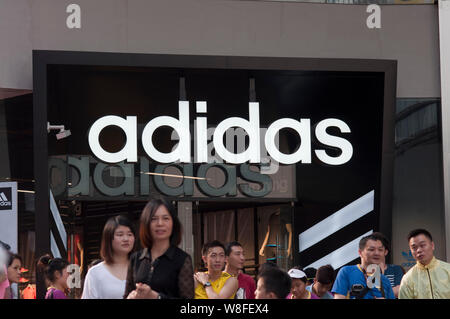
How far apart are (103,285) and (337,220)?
26.1ft

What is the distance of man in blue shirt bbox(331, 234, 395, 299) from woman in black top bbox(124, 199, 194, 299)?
2.40 metres

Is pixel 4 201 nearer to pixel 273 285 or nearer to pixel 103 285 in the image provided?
pixel 103 285

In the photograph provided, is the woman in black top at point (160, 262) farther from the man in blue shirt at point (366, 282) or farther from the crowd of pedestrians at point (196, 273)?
the man in blue shirt at point (366, 282)

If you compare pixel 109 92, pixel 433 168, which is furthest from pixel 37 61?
pixel 433 168

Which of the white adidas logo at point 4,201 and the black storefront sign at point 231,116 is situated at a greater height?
the black storefront sign at point 231,116

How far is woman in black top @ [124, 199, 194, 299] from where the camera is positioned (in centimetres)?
536

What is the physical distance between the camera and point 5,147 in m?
13.6

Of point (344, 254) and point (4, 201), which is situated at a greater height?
point (4, 201)

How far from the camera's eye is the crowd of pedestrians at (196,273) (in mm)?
5438

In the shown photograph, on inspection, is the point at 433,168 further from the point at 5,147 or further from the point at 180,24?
the point at 5,147

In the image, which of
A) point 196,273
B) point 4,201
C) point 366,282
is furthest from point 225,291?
point 4,201

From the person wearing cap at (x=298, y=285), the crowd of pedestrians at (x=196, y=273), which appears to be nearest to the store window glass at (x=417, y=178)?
the crowd of pedestrians at (x=196, y=273)

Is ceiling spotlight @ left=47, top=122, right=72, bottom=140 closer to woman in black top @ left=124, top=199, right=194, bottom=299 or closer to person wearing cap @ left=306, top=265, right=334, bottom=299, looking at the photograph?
person wearing cap @ left=306, top=265, right=334, bottom=299

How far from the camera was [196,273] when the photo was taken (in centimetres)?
837
